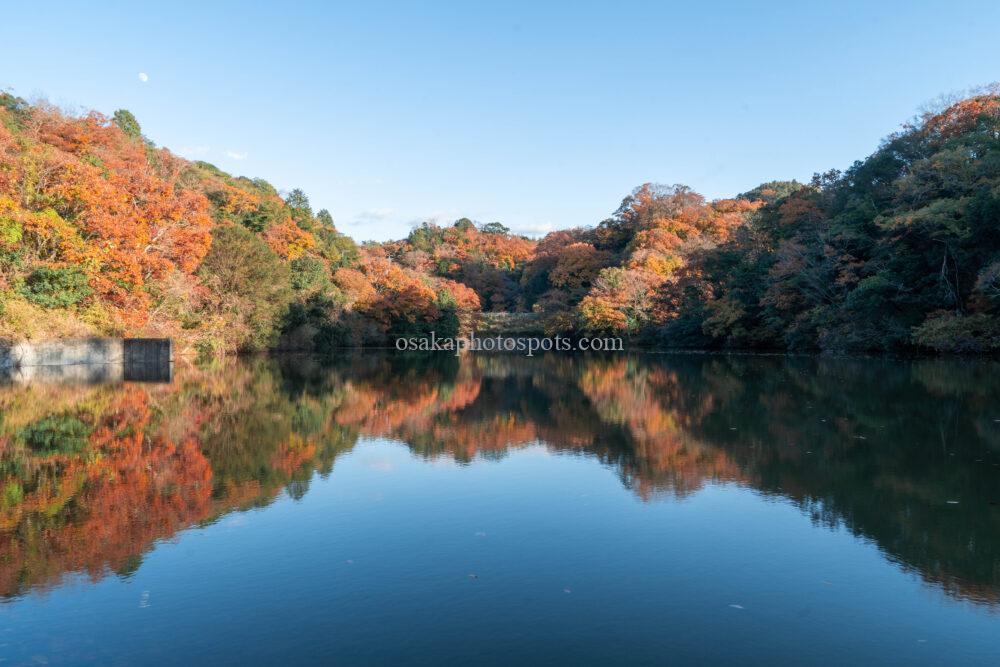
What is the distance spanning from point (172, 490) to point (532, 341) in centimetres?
4386

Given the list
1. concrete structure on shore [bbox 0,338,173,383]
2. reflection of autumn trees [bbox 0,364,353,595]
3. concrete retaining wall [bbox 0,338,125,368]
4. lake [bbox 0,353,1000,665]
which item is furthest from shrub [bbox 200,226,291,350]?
lake [bbox 0,353,1000,665]

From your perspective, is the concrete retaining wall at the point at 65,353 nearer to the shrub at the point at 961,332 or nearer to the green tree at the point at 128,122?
the green tree at the point at 128,122

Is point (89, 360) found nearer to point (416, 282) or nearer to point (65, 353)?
point (65, 353)

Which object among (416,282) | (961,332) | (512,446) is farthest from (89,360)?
(961,332)

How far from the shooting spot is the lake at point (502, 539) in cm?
349

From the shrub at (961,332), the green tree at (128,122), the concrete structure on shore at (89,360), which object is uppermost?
the green tree at (128,122)

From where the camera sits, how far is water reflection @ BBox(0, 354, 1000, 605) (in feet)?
16.8

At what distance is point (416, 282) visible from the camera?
152ft

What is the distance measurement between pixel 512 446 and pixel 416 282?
38.0 meters

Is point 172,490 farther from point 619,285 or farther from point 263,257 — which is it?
point 619,285

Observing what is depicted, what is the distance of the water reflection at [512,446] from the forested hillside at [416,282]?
7950mm

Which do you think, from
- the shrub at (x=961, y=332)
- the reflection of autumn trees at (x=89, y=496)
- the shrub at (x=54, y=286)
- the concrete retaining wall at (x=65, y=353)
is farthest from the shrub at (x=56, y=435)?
the shrub at (x=961, y=332)

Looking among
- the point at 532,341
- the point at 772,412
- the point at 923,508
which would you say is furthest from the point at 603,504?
the point at 532,341

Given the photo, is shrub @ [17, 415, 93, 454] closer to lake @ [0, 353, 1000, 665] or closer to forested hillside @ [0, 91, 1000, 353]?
lake @ [0, 353, 1000, 665]
